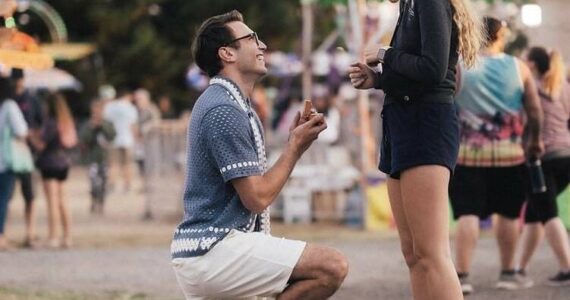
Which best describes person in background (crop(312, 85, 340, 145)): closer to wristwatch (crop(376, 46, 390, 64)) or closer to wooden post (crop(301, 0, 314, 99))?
wooden post (crop(301, 0, 314, 99))

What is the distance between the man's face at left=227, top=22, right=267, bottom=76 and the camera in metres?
5.68

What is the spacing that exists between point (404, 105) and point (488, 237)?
8.08 m

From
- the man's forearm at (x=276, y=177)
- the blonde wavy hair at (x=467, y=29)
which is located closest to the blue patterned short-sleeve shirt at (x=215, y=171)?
the man's forearm at (x=276, y=177)

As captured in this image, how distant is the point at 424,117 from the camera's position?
591 cm

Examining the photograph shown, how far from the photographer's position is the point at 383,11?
69.6 ft

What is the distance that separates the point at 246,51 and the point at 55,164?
813 cm

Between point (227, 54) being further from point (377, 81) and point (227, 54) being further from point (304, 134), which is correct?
point (377, 81)

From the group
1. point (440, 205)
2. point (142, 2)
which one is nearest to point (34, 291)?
point (440, 205)

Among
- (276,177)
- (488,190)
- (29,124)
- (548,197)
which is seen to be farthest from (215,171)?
(29,124)

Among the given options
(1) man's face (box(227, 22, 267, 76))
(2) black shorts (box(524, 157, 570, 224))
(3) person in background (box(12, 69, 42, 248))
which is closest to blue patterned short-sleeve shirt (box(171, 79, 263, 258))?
(1) man's face (box(227, 22, 267, 76))

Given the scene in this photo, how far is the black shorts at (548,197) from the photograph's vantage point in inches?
375

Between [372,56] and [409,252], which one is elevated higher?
[372,56]

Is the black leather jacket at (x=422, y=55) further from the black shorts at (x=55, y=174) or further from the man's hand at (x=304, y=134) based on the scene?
the black shorts at (x=55, y=174)

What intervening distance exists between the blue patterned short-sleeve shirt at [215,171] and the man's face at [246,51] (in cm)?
16
